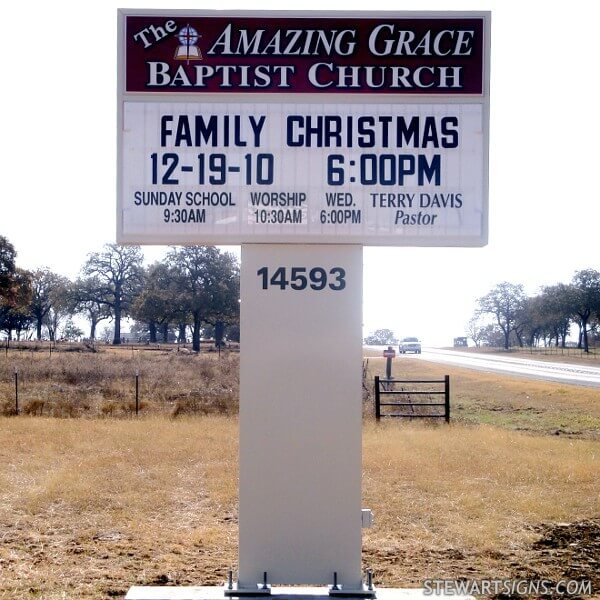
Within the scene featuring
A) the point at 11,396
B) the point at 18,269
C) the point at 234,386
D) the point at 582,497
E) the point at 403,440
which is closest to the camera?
the point at 582,497

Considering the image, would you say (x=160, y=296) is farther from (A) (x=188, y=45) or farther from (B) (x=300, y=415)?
(B) (x=300, y=415)

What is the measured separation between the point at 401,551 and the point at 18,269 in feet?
155

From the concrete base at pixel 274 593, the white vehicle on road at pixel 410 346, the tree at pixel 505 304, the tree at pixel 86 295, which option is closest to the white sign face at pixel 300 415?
the concrete base at pixel 274 593

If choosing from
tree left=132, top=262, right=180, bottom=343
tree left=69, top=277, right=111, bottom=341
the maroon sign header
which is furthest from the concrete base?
tree left=69, top=277, right=111, bottom=341

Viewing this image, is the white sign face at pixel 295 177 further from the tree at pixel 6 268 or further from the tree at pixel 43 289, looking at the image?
the tree at pixel 43 289

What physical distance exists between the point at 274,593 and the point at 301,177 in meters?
3.19

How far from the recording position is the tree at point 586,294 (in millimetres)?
82250

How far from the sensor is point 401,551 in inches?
295

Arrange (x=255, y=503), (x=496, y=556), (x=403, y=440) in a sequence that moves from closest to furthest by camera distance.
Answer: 1. (x=255, y=503)
2. (x=496, y=556)
3. (x=403, y=440)

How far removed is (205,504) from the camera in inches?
366

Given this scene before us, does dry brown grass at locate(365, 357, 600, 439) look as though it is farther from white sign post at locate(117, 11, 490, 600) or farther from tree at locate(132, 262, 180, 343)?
tree at locate(132, 262, 180, 343)

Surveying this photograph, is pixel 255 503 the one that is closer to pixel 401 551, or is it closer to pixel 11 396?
pixel 401 551

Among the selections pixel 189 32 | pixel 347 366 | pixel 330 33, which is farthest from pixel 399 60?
pixel 347 366

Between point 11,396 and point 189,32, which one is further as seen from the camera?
point 11,396
